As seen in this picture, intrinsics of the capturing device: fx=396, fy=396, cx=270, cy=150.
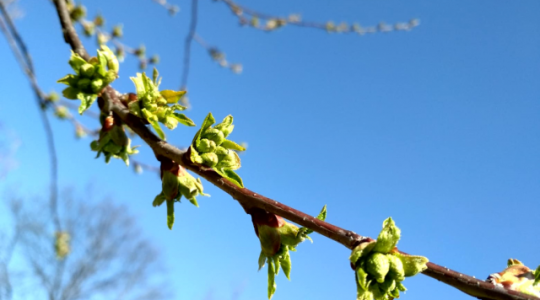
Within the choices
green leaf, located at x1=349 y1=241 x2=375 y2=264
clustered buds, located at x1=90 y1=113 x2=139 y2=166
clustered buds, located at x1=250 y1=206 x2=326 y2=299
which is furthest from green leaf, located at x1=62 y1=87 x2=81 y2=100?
green leaf, located at x1=349 y1=241 x2=375 y2=264

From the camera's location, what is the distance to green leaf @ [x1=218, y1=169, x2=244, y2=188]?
39.6 inches

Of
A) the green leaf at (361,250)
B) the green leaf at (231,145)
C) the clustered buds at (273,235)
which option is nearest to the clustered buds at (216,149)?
the green leaf at (231,145)

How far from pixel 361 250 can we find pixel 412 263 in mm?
113

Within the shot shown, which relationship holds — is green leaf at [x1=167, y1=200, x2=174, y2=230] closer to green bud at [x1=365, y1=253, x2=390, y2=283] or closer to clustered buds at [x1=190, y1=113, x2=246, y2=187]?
clustered buds at [x1=190, y1=113, x2=246, y2=187]

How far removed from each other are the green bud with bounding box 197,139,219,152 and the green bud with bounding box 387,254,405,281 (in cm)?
50

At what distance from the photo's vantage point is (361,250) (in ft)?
2.77

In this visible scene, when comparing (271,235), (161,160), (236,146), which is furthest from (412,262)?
(161,160)

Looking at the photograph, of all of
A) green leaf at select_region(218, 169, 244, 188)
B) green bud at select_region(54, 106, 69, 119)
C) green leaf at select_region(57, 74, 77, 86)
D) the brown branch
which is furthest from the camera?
green bud at select_region(54, 106, 69, 119)

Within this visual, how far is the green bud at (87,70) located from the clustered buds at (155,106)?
0.18 m

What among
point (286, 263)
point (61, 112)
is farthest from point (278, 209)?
point (61, 112)

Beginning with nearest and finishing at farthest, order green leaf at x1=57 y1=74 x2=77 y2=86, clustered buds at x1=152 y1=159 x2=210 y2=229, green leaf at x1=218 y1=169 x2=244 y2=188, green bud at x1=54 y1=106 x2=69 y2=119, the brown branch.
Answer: the brown branch, green leaf at x1=218 y1=169 x2=244 y2=188, clustered buds at x1=152 y1=159 x2=210 y2=229, green leaf at x1=57 y1=74 x2=77 y2=86, green bud at x1=54 y1=106 x2=69 y2=119

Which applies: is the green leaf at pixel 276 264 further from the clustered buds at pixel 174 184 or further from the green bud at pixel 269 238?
the clustered buds at pixel 174 184

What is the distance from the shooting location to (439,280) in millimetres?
850

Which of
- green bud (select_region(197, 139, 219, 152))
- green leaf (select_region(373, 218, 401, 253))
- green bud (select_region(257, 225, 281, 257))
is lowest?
green leaf (select_region(373, 218, 401, 253))
